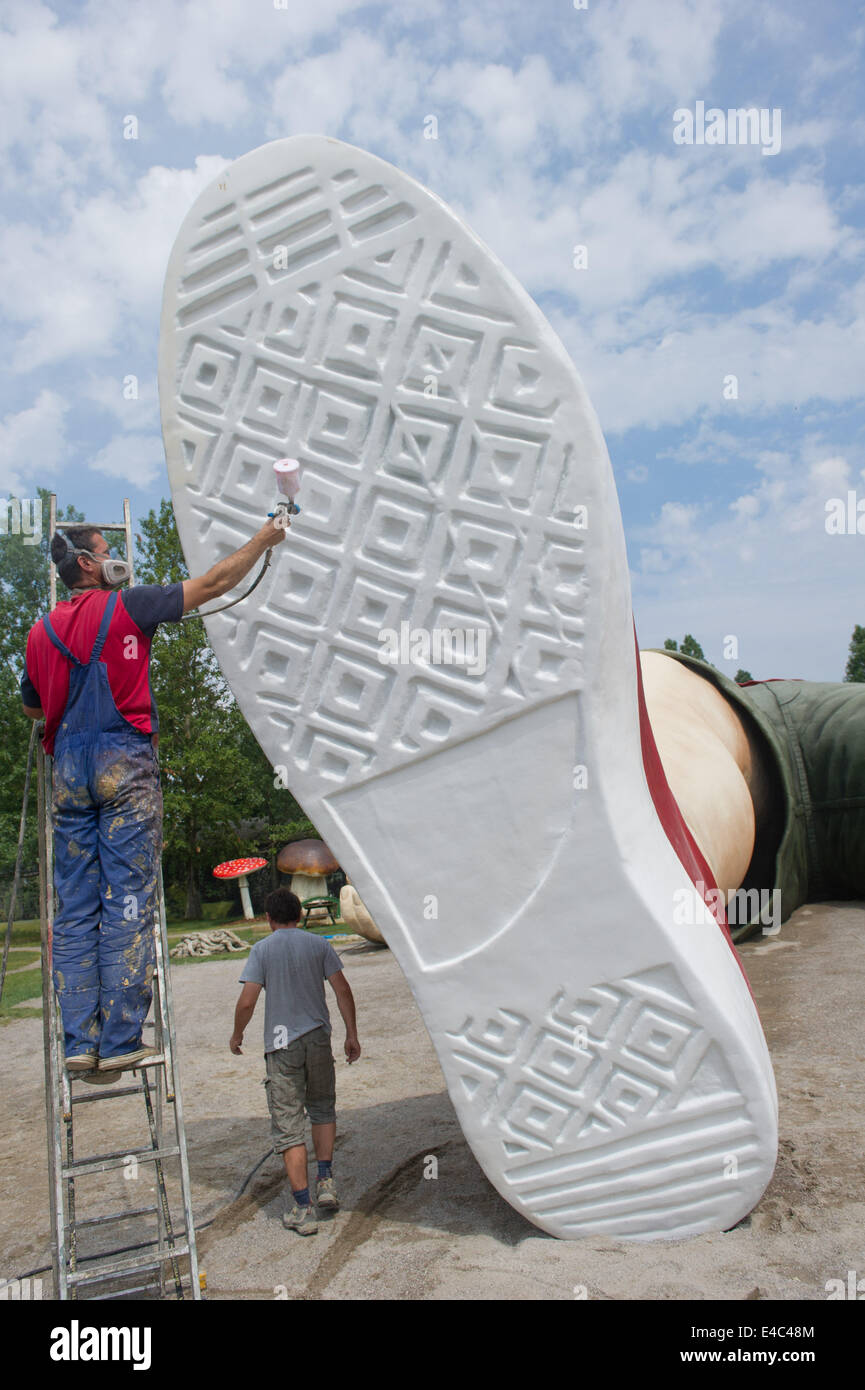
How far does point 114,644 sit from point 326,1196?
231 centimetres

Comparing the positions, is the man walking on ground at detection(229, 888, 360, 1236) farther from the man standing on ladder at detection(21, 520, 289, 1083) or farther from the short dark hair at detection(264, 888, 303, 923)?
the man standing on ladder at detection(21, 520, 289, 1083)

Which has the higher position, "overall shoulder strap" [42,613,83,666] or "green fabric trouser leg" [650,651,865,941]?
"overall shoulder strap" [42,613,83,666]

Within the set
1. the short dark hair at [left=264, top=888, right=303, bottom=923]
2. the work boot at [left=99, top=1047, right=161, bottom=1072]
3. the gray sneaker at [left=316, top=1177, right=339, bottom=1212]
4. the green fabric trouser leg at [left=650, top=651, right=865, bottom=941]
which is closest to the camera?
the work boot at [left=99, top=1047, right=161, bottom=1072]

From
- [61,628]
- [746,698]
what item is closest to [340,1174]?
[61,628]

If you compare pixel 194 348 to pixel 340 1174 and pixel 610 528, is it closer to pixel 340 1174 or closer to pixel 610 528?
pixel 610 528

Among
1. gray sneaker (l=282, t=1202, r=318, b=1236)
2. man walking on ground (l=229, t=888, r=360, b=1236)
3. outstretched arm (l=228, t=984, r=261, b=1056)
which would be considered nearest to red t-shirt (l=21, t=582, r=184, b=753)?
man walking on ground (l=229, t=888, r=360, b=1236)

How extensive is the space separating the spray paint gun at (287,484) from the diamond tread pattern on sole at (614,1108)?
1732mm

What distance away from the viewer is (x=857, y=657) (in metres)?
31.2

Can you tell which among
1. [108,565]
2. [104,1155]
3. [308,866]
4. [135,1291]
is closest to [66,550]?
[108,565]

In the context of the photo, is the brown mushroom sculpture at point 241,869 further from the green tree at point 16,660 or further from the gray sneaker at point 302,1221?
the gray sneaker at point 302,1221

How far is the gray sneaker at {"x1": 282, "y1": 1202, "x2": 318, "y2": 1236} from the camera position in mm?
3447

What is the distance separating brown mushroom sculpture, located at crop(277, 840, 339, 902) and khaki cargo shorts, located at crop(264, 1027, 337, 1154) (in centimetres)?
1533

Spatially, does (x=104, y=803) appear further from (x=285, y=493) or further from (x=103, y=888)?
(x=285, y=493)

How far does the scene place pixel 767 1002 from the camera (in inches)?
243
